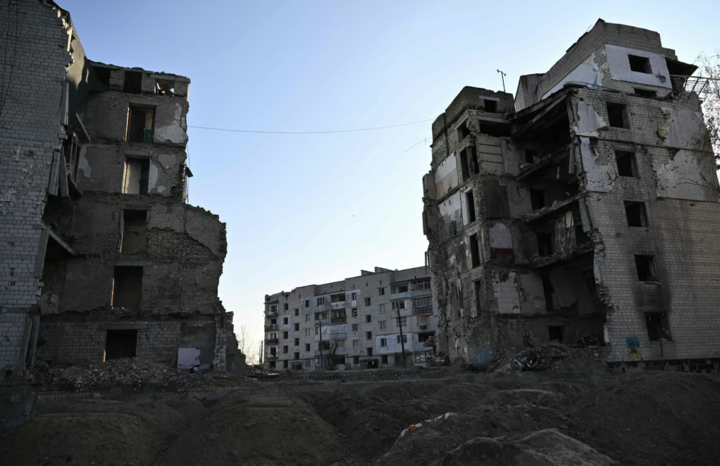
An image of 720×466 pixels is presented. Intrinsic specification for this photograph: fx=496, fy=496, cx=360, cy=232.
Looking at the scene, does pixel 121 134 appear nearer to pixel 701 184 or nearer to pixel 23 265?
pixel 23 265

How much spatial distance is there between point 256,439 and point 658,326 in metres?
20.5

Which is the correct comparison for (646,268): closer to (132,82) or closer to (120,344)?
(120,344)

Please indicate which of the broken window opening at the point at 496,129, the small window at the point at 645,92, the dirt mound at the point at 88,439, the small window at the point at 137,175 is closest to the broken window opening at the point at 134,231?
the small window at the point at 137,175

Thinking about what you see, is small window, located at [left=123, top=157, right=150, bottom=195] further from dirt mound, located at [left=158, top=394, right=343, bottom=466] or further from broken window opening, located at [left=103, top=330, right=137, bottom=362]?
dirt mound, located at [left=158, top=394, right=343, bottom=466]

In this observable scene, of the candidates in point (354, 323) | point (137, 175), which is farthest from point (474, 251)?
point (354, 323)

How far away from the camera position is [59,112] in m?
17.6

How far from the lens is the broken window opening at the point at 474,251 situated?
27172 millimetres

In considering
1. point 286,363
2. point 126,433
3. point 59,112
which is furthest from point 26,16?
point 286,363

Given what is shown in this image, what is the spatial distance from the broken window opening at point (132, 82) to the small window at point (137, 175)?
3.35 m

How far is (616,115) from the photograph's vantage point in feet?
83.7

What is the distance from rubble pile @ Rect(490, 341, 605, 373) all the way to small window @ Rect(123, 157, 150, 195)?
60.8ft

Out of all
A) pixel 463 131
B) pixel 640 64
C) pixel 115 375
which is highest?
pixel 640 64

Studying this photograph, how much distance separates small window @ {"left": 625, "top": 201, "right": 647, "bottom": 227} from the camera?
23625mm

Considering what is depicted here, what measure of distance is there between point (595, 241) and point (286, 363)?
49957 millimetres
